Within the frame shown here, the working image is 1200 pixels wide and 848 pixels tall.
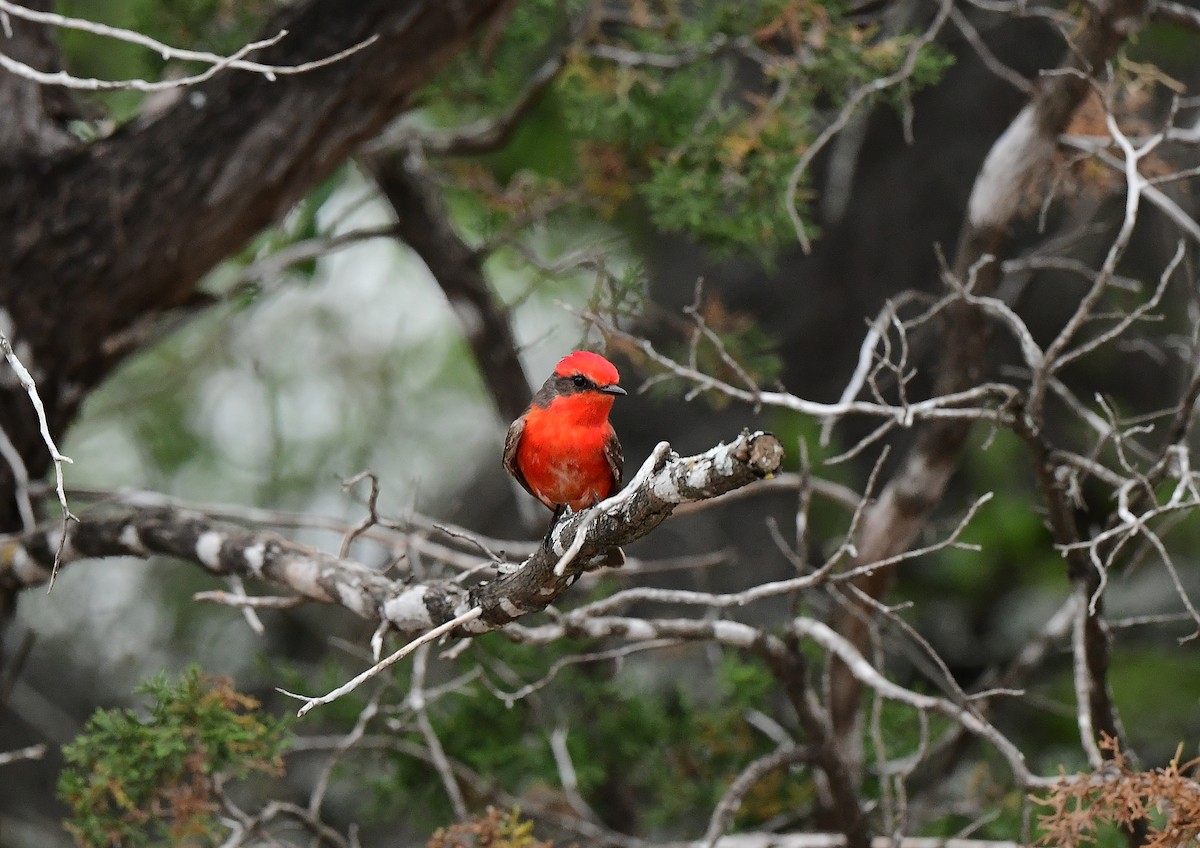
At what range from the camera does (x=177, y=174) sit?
4594 millimetres

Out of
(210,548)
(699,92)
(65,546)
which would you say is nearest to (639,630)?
(210,548)

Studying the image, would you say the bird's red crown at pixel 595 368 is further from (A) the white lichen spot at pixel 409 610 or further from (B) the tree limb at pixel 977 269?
→ (B) the tree limb at pixel 977 269

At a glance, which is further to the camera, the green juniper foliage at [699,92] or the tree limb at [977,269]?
the green juniper foliage at [699,92]

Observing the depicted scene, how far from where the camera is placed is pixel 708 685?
6910 millimetres

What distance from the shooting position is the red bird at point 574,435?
355 centimetres

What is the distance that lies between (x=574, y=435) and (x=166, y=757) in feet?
4.78

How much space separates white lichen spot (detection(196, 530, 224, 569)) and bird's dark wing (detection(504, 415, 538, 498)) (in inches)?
34.7

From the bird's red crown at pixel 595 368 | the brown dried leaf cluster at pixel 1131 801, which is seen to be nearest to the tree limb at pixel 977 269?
the brown dried leaf cluster at pixel 1131 801

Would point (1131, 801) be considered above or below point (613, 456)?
below

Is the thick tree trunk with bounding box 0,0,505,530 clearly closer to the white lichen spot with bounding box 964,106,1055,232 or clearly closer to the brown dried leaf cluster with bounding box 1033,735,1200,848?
the white lichen spot with bounding box 964,106,1055,232

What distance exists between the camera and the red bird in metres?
3.55

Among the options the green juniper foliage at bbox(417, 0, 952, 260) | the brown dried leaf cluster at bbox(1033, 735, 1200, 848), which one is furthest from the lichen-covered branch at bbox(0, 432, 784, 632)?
the green juniper foliage at bbox(417, 0, 952, 260)

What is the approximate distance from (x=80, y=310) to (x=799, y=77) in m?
2.66

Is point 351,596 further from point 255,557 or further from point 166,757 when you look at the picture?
point 166,757
